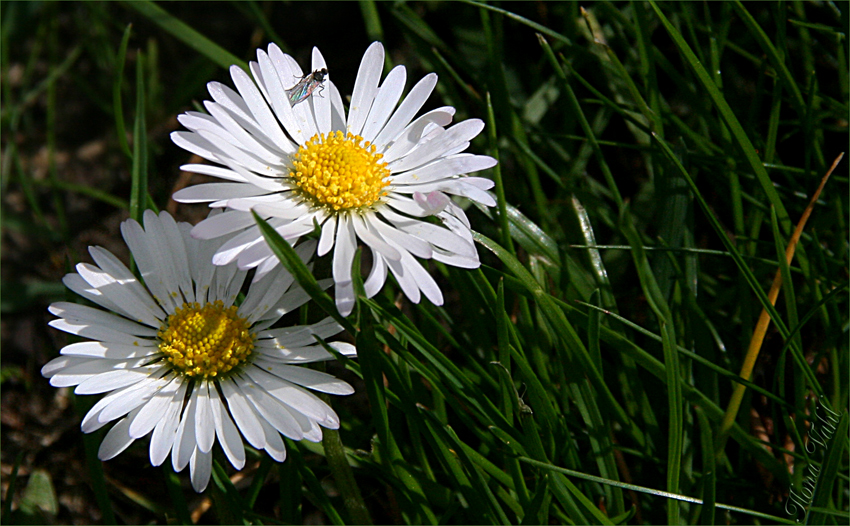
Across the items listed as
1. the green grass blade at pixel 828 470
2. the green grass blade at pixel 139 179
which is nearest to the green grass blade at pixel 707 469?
the green grass blade at pixel 828 470

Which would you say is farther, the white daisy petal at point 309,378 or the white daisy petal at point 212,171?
the white daisy petal at point 309,378

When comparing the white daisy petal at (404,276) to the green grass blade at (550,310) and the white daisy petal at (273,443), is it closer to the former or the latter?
the green grass blade at (550,310)

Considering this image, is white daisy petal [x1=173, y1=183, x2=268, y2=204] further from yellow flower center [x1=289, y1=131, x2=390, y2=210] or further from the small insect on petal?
the small insect on petal

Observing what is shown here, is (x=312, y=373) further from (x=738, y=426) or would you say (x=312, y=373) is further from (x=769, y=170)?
(x=769, y=170)

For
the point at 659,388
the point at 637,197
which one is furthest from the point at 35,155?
the point at 659,388

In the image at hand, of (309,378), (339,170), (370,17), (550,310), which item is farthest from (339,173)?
(370,17)
